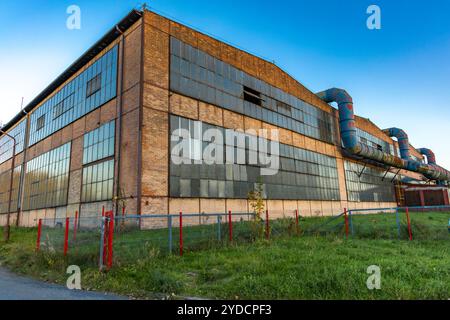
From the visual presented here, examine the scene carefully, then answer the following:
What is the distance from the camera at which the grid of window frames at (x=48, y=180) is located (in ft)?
77.5

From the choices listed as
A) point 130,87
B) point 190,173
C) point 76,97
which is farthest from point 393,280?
point 76,97

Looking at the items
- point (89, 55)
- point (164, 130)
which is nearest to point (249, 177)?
point (164, 130)

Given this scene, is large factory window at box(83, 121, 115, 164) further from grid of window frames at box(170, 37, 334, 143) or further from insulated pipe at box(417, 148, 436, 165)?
insulated pipe at box(417, 148, 436, 165)

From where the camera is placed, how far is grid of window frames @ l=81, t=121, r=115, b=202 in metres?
18.7

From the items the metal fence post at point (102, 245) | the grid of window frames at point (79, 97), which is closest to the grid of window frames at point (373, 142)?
the grid of window frames at point (79, 97)

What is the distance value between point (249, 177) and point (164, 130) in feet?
24.5

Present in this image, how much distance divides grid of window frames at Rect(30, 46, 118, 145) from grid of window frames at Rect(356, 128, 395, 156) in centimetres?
2937

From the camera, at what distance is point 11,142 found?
120 ft

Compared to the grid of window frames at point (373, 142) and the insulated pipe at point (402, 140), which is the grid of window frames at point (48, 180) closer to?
the grid of window frames at point (373, 142)

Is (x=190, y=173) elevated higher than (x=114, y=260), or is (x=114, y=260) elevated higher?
(x=190, y=173)

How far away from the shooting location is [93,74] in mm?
22562

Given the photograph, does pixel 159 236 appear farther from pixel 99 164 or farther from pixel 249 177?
pixel 249 177
